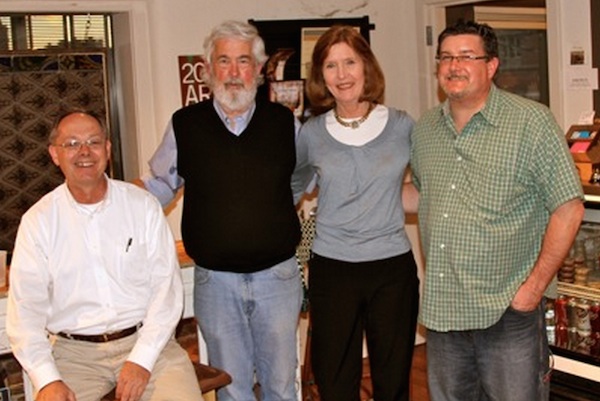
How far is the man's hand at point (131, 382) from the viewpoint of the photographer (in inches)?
112

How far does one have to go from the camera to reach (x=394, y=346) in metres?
3.07

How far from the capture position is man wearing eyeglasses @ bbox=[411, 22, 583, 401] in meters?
2.69

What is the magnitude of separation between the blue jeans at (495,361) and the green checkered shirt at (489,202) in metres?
0.07

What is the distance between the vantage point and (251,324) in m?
3.08

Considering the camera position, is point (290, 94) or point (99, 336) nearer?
point (99, 336)

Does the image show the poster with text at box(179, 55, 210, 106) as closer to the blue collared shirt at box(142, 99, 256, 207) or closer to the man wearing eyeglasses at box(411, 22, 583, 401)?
the blue collared shirt at box(142, 99, 256, 207)

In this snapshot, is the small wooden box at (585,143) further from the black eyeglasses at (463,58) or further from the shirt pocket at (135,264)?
the shirt pocket at (135,264)

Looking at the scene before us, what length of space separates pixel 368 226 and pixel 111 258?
845mm

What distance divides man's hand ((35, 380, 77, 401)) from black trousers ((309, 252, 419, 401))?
2.79 ft

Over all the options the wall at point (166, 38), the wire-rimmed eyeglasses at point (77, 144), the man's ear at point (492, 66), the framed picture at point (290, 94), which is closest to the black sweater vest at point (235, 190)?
the wire-rimmed eyeglasses at point (77, 144)

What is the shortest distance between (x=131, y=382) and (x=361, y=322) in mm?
792

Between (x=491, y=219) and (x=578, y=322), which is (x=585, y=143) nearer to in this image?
(x=578, y=322)

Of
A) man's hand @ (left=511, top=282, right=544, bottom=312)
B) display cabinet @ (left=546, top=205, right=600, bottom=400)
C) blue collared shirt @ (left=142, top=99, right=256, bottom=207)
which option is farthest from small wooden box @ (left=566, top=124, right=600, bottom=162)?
blue collared shirt @ (left=142, top=99, right=256, bottom=207)

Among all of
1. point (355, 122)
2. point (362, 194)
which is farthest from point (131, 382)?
point (355, 122)
